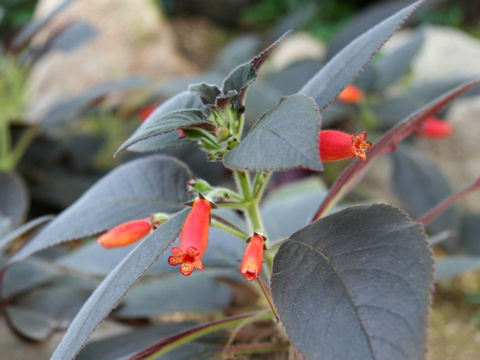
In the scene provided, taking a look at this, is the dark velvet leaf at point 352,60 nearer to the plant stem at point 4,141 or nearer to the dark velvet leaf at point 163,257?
the dark velvet leaf at point 163,257

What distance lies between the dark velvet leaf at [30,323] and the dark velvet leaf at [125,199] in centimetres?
21

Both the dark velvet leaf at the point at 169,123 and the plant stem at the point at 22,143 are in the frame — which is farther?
the plant stem at the point at 22,143

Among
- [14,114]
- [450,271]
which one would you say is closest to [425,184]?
[450,271]

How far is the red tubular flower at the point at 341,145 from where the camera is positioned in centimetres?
57

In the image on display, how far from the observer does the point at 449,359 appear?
1.06m

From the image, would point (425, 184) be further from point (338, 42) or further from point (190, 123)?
point (190, 123)

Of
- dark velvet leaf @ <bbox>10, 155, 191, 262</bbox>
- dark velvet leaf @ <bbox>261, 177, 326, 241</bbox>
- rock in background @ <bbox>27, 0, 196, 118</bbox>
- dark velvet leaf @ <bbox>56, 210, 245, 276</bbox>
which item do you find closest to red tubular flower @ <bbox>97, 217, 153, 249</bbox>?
dark velvet leaf @ <bbox>10, 155, 191, 262</bbox>

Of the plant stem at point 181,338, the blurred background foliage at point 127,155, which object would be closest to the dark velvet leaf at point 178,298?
the blurred background foliage at point 127,155

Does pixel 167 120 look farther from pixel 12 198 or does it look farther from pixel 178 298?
pixel 12 198

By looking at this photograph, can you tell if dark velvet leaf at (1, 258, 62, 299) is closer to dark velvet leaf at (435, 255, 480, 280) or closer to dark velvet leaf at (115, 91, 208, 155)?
dark velvet leaf at (115, 91, 208, 155)

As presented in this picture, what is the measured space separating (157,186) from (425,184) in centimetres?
97

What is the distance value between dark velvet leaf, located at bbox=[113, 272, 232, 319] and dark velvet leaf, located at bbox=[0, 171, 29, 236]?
18.0 inches

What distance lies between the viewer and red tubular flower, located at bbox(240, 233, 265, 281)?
55 centimetres

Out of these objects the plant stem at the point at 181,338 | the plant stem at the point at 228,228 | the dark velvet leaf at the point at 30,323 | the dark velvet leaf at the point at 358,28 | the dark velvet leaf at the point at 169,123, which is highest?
the dark velvet leaf at the point at 169,123
